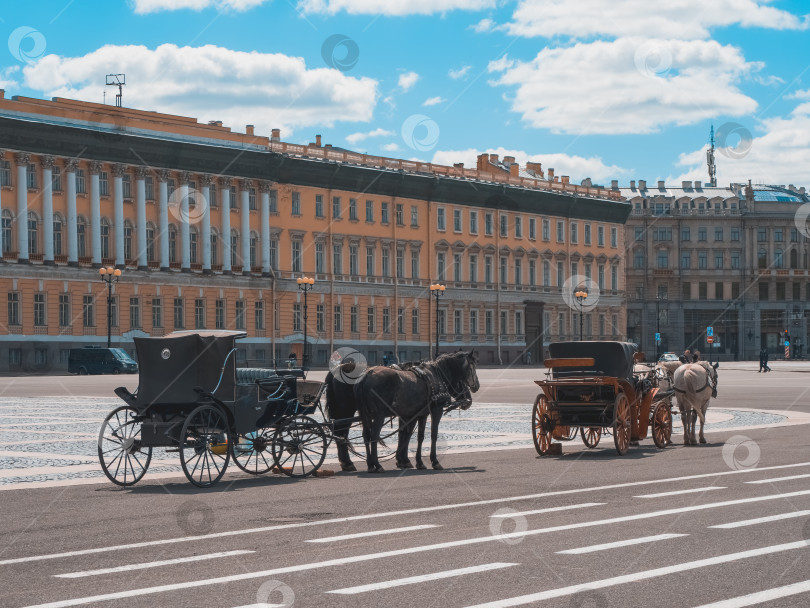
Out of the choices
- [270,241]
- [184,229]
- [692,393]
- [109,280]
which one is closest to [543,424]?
[692,393]

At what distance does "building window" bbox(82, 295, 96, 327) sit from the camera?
73.1 meters

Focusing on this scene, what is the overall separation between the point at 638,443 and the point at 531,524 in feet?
34.7

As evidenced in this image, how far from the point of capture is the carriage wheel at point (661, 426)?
69.6ft

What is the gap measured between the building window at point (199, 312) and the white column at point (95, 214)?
7.38 metres

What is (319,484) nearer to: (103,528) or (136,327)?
(103,528)

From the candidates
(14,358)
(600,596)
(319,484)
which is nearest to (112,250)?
(14,358)

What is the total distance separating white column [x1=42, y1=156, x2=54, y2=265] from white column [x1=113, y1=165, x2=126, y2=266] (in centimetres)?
406

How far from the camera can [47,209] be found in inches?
2835

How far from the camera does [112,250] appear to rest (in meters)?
75.3

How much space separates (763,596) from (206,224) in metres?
73.6

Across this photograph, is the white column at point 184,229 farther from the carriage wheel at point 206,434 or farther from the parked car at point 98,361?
the carriage wheel at point 206,434

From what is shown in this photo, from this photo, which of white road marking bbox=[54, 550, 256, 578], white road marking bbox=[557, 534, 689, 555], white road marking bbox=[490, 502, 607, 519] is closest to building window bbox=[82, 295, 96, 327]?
white road marking bbox=[490, 502, 607, 519]

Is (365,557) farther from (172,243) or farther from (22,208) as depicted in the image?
(172,243)

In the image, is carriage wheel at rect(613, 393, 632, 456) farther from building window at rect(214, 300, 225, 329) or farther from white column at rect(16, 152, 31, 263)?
building window at rect(214, 300, 225, 329)
